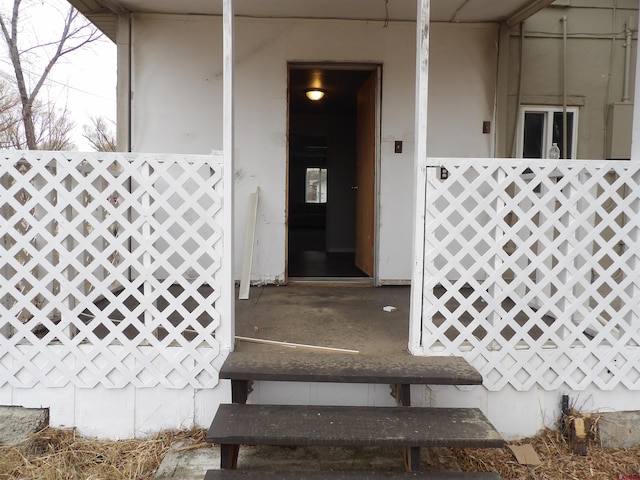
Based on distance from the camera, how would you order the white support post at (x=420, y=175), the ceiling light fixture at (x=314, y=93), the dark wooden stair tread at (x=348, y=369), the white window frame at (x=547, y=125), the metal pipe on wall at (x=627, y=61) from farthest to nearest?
the ceiling light fixture at (x=314, y=93)
the metal pipe on wall at (x=627, y=61)
the white window frame at (x=547, y=125)
the white support post at (x=420, y=175)
the dark wooden stair tread at (x=348, y=369)

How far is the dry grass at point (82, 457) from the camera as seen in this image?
2.12m

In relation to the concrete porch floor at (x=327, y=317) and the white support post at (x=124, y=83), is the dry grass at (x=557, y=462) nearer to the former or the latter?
the concrete porch floor at (x=327, y=317)

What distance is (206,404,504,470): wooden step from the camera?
1.83m

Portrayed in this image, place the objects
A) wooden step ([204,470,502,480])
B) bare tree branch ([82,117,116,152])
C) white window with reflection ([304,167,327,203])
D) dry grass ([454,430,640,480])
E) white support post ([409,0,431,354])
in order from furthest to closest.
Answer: white window with reflection ([304,167,327,203]), bare tree branch ([82,117,116,152]), white support post ([409,0,431,354]), dry grass ([454,430,640,480]), wooden step ([204,470,502,480])

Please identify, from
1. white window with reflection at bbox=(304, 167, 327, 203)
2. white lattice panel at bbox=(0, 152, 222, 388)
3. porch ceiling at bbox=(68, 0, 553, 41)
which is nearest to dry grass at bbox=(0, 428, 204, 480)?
white lattice panel at bbox=(0, 152, 222, 388)

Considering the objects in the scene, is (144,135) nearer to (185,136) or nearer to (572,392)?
(185,136)

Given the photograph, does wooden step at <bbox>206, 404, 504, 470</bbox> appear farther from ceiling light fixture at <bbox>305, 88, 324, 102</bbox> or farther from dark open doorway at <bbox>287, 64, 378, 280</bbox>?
ceiling light fixture at <bbox>305, 88, 324, 102</bbox>

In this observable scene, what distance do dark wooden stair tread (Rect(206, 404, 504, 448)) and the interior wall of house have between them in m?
2.26

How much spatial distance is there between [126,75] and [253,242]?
1.96 meters

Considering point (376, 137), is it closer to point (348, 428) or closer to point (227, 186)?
point (227, 186)

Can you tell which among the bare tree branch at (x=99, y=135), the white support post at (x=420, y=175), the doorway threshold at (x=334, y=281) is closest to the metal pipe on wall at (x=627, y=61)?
the doorway threshold at (x=334, y=281)

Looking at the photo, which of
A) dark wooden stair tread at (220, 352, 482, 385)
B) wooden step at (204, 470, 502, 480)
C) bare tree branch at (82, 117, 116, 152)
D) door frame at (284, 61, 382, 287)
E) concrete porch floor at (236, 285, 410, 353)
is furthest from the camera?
bare tree branch at (82, 117, 116, 152)

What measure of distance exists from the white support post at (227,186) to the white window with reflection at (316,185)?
12940 millimetres

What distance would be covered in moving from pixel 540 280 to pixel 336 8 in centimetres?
291
